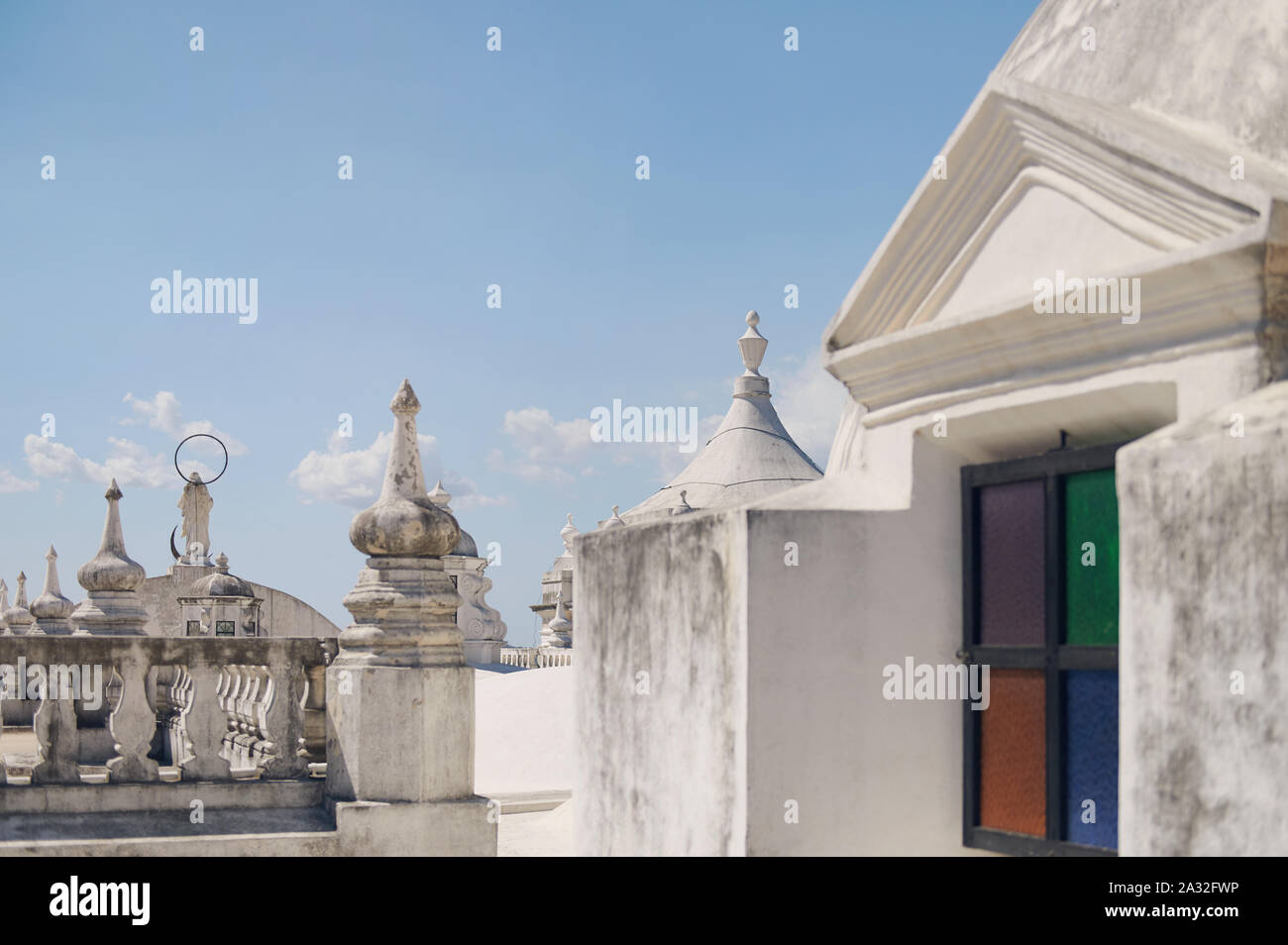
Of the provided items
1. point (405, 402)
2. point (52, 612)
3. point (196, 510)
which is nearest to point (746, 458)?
point (196, 510)

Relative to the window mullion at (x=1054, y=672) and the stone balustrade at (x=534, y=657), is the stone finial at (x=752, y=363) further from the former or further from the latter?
the window mullion at (x=1054, y=672)

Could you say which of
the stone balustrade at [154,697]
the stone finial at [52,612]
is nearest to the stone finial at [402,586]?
the stone balustrade at [154,697]

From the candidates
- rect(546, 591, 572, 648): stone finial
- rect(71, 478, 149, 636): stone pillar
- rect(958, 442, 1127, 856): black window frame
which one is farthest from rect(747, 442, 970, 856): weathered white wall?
rect(546, 591, 572, 648): stone finial

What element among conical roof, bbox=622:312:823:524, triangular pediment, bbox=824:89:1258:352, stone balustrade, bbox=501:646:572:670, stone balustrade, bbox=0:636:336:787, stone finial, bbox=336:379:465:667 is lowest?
stone balustrade, bbox=501:646:572:670

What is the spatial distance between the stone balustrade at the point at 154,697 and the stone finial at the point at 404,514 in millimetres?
678

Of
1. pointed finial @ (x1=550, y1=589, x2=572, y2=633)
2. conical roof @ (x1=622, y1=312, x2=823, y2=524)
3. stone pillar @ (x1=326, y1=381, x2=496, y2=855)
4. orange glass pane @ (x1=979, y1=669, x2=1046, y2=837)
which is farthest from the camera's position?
conical roof @ (x1=622, y1=312, x2=823, y2=524)

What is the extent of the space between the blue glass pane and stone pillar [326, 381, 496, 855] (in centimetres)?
427

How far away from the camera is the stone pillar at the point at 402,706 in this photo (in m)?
7.13

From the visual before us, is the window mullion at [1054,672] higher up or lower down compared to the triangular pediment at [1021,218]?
lower down

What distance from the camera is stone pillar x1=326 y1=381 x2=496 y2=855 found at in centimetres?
713

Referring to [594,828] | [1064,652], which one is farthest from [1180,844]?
[594,828]

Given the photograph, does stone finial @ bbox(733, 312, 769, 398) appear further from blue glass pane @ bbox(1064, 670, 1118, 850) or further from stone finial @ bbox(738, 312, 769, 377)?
blue glass pane @ bbox(1064, 670, 1118, 850)

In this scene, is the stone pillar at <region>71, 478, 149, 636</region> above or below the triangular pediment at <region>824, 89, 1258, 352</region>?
below

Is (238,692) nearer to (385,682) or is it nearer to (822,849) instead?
(385,682)
